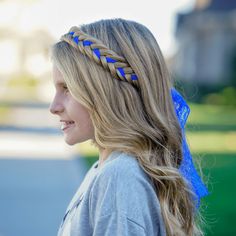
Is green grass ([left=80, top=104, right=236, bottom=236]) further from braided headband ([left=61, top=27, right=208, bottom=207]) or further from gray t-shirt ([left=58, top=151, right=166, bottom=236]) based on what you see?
gray t-shirt ([left=58, top=151, right=166, bottom=236])

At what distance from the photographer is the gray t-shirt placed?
2.17 m

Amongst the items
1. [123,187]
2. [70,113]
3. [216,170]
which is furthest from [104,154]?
[216,170]

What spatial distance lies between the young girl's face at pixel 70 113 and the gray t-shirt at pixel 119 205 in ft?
0.61

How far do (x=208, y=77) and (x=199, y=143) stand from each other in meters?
43.3

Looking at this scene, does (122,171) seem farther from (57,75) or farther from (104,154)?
(57,75)

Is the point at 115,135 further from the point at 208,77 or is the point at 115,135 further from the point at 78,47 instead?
the point at 208,77

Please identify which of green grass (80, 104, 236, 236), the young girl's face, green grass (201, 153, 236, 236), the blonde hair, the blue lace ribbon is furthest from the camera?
green grass (201, 153, 236, 236)

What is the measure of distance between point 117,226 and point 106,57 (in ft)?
1.87

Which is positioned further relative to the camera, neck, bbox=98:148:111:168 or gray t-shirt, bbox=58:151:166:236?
neck, bbox=98:148:111:168

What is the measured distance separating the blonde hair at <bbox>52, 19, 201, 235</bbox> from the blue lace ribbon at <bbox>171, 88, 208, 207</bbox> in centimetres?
11

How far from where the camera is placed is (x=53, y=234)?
7.11 metres

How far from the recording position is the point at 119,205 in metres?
2.16

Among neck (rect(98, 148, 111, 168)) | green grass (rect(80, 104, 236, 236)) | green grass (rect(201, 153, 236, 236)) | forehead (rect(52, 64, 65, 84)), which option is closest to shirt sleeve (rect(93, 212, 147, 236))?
neck (rect(98, 148, 111, 168))

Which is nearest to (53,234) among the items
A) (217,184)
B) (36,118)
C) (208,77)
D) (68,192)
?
(68,192)
